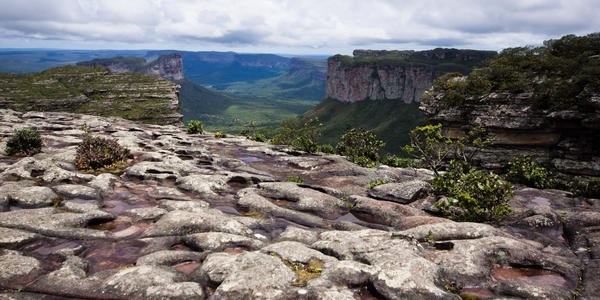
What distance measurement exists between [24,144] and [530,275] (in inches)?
1465

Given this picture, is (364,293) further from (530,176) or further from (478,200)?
(530,176)

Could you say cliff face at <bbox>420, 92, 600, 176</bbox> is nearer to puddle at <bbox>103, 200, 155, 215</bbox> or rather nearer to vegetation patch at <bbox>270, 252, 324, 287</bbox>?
vegetation patch at <bbox>270, 252, 324, 287</bbox>

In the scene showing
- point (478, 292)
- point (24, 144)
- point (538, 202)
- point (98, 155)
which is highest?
point (24, 144)

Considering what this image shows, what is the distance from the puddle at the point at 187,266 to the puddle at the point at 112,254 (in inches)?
70.8

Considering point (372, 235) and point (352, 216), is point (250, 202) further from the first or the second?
point (372, 235)

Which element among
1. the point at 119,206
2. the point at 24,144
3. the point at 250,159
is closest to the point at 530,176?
the point at 250,159

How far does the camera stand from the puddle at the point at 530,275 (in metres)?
11.9

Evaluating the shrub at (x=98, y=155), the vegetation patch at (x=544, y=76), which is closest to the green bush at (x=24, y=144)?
the shrub at (x=98, y=155)

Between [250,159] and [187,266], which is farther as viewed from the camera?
[250,159]

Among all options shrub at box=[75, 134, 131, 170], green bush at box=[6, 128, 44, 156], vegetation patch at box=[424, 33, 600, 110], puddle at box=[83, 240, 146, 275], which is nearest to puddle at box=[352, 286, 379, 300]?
puddle at box=[83, 240, 146, 275]

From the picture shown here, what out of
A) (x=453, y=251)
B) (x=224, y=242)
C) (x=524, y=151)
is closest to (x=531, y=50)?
(x=524, y=151)

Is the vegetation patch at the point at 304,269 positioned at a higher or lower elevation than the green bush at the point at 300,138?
higher

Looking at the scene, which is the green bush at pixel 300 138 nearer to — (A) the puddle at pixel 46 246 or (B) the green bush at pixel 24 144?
(B) the green bush at pixel 24 144

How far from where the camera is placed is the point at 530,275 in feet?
40.8
